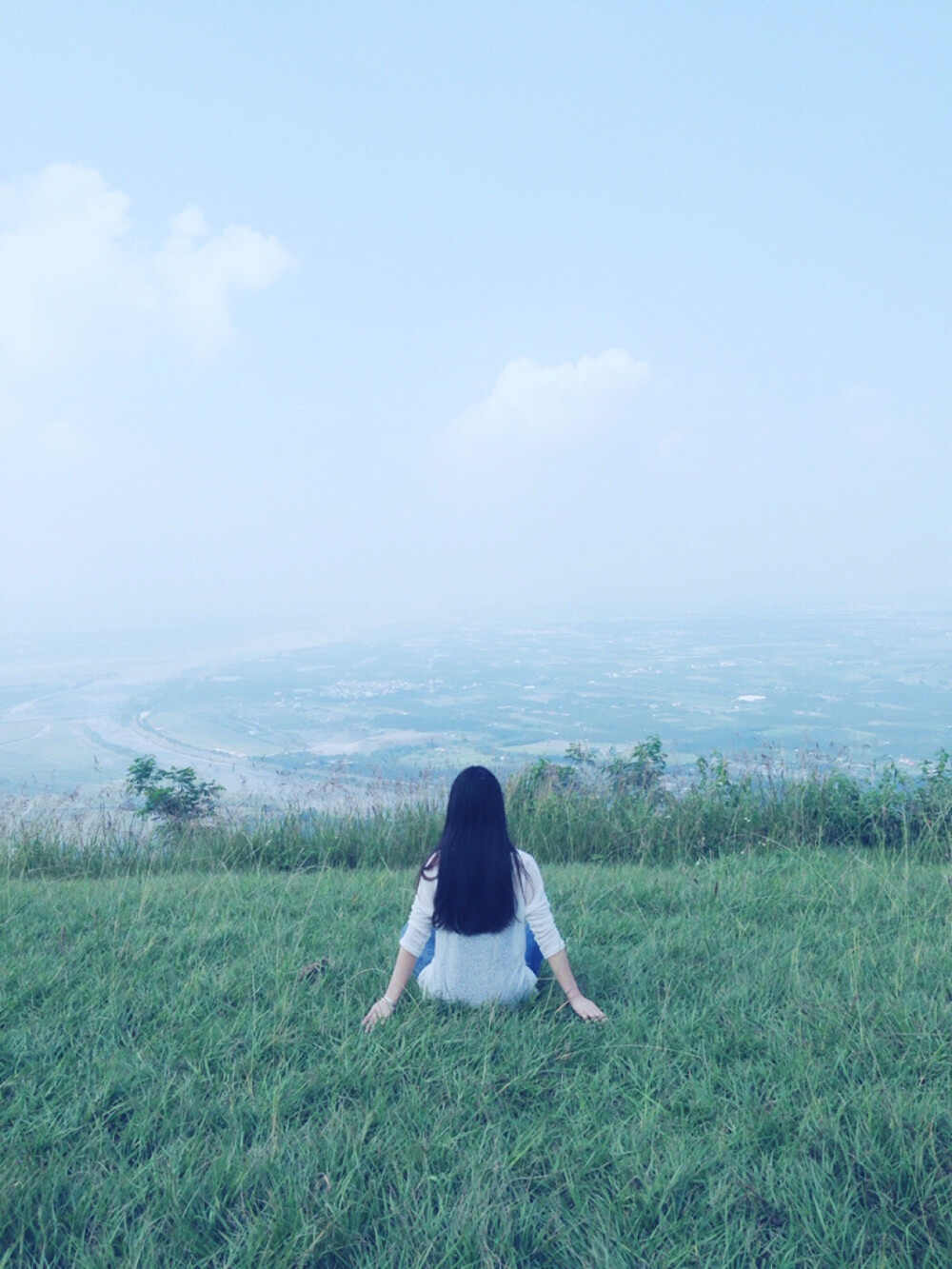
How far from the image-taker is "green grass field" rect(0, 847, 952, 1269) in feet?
7.61

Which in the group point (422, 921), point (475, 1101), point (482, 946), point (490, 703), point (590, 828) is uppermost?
point (422, 921)

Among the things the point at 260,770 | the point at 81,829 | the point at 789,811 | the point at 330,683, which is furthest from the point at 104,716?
the point at 789,811

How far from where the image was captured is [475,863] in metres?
3.50

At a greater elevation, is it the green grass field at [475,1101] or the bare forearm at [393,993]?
the bare forearm at [393,993]

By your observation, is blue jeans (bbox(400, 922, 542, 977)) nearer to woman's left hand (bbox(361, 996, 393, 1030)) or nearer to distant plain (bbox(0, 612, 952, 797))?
woman's left hand (bbox(361, 996, 393, 1030))

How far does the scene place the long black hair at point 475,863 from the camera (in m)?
3.50

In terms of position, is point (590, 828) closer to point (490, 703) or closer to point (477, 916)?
point (477, 916)

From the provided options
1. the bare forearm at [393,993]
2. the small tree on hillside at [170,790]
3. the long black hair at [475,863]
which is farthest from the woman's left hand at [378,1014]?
the small tree on hillside at [170,790]

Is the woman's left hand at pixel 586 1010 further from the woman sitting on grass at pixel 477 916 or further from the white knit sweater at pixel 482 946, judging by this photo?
the white knit sweater at pixel 482 946

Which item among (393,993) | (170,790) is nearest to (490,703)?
(170,790)

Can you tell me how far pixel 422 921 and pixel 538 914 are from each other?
544 mm

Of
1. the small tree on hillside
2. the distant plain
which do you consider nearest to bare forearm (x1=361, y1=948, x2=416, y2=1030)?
the distant plain

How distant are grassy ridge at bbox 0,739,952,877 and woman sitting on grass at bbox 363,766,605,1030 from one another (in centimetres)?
348

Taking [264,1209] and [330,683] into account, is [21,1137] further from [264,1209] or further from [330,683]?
[330,683]
